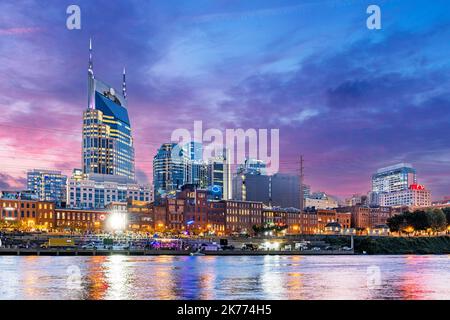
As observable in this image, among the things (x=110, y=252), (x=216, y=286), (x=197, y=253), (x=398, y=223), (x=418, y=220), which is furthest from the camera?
(x=398, y=223)

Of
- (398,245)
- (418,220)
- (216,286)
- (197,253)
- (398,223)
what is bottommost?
(398,245)

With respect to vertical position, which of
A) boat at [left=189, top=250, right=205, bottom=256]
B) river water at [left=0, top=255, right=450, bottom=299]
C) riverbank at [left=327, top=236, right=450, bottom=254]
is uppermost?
river water at [left=0, top=255, right=450, bottom=299]

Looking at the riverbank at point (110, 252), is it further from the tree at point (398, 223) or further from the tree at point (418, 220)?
the tree at point (418, 220)

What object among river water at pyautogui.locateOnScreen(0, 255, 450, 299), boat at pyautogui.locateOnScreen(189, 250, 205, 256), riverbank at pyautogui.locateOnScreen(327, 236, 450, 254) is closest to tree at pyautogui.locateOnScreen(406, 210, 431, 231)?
riverbank at pyautogui.locateOnScreen(327, 236, 450, 254)

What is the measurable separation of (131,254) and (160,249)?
8530 millimetres

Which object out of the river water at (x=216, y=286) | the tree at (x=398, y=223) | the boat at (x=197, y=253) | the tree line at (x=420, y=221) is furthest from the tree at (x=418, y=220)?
the river water at (x=216, y=286)

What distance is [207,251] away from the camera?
148125 mm

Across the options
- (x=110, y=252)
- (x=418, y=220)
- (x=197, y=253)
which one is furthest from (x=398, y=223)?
(x=110, y=252)

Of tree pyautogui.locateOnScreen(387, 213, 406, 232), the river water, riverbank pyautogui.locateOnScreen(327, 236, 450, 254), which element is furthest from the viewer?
tree pyautogui.locateOnScreen(387, 213, 406, 232)

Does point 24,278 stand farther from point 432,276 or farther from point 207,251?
point 207,251

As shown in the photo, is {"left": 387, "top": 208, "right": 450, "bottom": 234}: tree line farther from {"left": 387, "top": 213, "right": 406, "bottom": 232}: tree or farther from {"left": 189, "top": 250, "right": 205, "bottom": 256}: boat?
{"left": 189, "top": 250, "right": 205, "bottom": 256}: boat

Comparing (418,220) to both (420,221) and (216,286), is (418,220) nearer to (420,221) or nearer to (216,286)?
(420,221)

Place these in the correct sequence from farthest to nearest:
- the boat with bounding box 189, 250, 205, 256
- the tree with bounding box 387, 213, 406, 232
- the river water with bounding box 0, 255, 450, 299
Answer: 1. the tree with bounding box 387, 213, 406, 232
2. the boat with bounding box 189, 250, 205, 256
3. the river water with bounding box 0, 255, 450, 299
